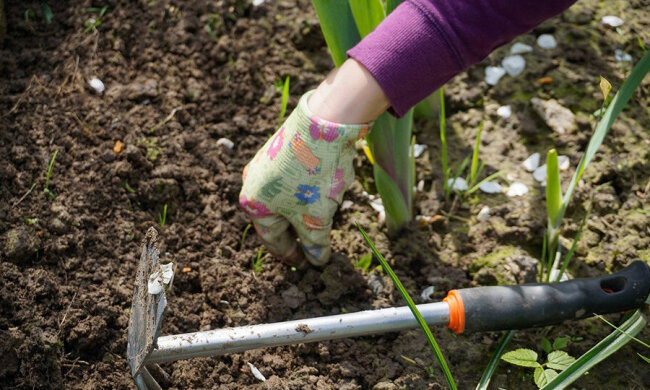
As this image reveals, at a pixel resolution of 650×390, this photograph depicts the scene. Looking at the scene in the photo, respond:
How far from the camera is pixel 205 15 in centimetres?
195

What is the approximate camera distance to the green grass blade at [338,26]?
1377 mm

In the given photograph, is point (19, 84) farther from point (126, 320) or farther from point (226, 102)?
point (126, 320)

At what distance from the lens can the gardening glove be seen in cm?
136

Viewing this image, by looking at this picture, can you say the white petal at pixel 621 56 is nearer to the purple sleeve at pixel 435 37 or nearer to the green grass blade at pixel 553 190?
the green grass blade at pixel 553 190

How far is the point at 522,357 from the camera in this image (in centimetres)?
130

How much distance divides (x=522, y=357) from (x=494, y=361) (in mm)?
83

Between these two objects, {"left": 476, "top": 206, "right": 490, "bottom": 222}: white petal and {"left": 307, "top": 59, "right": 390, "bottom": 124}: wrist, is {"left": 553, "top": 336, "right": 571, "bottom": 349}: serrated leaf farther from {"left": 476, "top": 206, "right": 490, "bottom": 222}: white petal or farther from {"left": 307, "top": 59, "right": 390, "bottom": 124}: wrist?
{"left": 307, "top": 59, "right": 390, "bottom": 124}: wrist

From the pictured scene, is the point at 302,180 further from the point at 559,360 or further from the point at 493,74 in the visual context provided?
the point at 493,74

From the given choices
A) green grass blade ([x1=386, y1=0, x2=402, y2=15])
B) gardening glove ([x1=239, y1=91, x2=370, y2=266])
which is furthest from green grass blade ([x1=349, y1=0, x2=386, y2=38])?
gardening glove ([x1=239, y1=91, x2=370, y2=266])

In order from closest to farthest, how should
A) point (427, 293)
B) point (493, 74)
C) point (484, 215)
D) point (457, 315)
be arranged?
1. point (457, 315)
2. point (427, 293)
3. point (484, 215)
4. point (493, 74)

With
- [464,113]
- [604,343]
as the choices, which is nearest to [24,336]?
[604,343]

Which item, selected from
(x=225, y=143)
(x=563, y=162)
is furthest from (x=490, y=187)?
(x=225, y=143)

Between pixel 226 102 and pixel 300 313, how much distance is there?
66 centimetres

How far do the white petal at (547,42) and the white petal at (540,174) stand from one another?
420 mm
